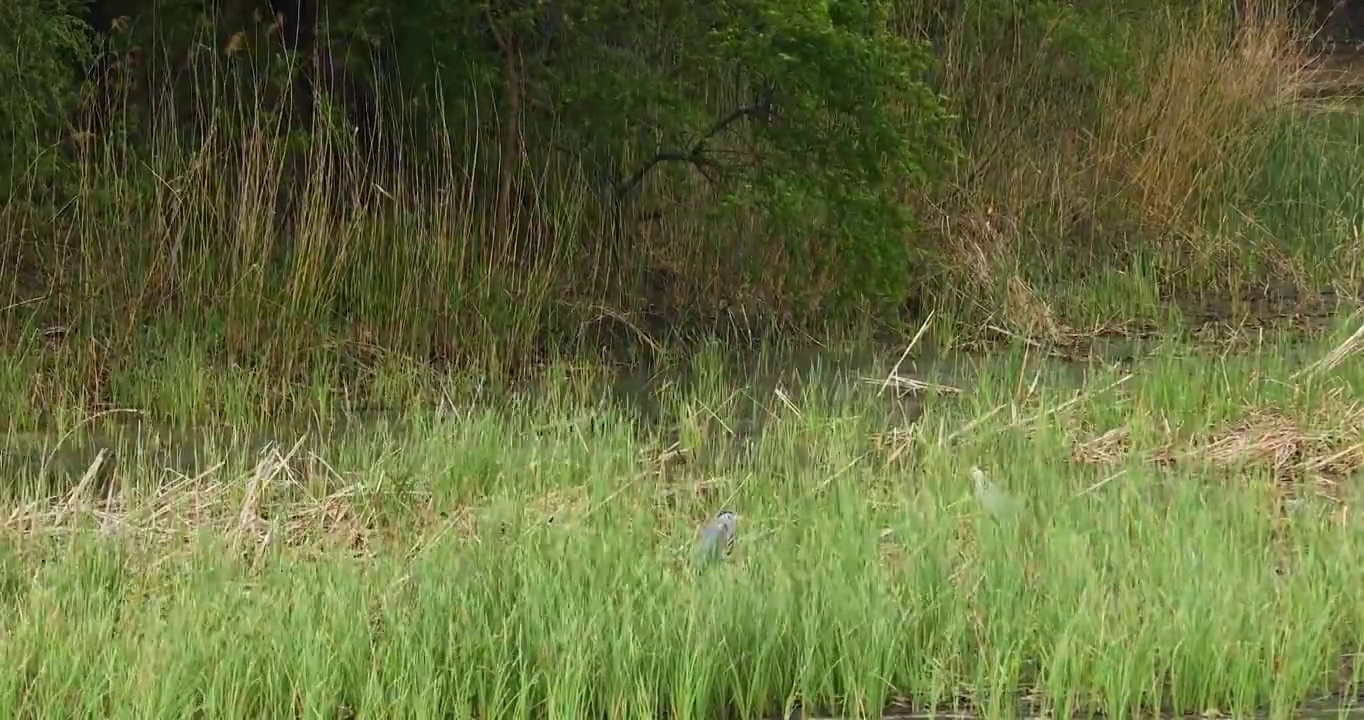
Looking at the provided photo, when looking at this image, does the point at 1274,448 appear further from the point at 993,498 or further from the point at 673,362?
the point at 673,362

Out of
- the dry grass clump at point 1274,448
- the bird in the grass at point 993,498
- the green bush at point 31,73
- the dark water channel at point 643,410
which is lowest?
the dark water channel at point 643,410

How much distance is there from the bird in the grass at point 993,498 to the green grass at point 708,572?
68 mm

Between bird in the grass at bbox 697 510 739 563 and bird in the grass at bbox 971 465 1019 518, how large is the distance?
71cm

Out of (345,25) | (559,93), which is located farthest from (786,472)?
(345,25)

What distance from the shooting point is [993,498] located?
16.2ft

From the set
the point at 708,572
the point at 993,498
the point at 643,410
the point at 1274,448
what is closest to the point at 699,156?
the point at 643,410

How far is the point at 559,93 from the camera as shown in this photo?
835 cm

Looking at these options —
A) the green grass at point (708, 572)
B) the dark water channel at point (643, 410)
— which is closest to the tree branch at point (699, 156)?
the dark water channel at point (643, 410)

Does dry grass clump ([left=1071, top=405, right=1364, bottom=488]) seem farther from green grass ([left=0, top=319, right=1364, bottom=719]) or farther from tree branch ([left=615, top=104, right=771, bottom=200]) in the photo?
tree branch ([left=615, top=104, right=771, bottom=200])

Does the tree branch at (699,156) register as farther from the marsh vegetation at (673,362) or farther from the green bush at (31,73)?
the green bush at (31,73)

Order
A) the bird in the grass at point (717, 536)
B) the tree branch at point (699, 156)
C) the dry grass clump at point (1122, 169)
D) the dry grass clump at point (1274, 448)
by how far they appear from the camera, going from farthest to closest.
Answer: the dry grass clump at point (1122, 169), the tree branch at point (699, 156), the dry grass clump at point (1274, 448), the bird in the grass at point (717, 536)

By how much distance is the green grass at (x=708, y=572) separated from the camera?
142 inches

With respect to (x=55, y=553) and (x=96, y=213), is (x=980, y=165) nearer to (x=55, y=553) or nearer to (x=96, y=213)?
(x=96, y=213)

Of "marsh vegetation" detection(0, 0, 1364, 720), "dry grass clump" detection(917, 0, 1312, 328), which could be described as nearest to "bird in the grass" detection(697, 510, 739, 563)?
"marsh vegetation" detection(0, 0, 1364, 720)
